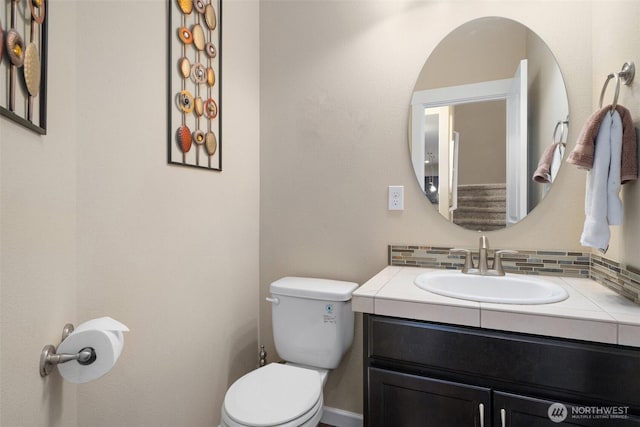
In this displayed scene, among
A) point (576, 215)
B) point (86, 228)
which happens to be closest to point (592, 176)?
point (576, 215)

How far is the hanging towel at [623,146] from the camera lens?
3.48 ft

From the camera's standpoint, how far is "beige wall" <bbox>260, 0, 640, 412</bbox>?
4.68 feet

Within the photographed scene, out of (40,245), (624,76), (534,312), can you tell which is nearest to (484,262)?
(534,312)

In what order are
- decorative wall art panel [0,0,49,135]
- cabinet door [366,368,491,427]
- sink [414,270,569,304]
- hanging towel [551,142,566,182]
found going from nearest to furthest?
decorative wall art panel [0,0,49,135]
cabinet door [366,368,491,427]
sink [414,270,569,304]
hanging towel [551,142,566,182]

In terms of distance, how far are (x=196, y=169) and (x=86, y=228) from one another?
0.54 m

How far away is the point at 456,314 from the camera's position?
104 cm

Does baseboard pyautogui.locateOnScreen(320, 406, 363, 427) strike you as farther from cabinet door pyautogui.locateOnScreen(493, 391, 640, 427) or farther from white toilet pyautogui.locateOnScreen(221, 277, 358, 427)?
cabinet door pyautogui.locateOnScreen(493, 391, 640, 427)

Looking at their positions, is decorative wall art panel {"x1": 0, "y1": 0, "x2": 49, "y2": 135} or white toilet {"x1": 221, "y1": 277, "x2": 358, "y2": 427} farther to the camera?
white toilet {"x1": 221, "y1": 277, "x2": 358, "y2": 427}

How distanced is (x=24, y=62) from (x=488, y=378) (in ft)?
4.71

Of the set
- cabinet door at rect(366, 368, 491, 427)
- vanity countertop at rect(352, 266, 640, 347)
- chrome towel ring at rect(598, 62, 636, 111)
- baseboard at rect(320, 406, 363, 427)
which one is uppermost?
chrome towel ring at rect(598, 62, 636, 111)

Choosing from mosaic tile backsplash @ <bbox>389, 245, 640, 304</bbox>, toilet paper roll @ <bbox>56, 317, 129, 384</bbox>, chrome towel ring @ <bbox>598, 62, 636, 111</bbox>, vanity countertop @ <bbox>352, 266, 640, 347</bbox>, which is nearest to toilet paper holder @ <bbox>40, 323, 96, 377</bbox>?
toilet paper roll @ <bbox>56, 317, 129, 384</bbox>

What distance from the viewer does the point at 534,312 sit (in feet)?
3.15

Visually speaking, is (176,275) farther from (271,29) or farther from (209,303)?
(271,29)

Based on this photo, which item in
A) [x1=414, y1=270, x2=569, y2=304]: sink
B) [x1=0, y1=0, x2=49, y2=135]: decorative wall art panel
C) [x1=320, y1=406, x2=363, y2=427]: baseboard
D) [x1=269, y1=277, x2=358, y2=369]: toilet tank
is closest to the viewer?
[x1=0, y1=0, x2=49, y2=135]: decorative wall art panel
